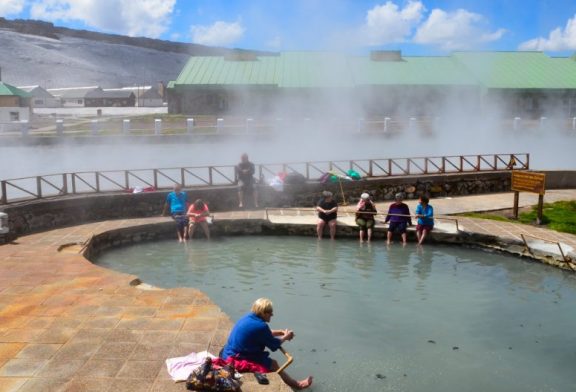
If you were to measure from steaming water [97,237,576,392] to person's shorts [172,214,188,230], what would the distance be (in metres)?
0.42

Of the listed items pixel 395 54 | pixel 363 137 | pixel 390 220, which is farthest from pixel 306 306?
pixel 395 54

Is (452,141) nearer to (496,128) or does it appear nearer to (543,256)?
(496,128)

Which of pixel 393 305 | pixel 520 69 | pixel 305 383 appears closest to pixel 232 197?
pixel 393 305

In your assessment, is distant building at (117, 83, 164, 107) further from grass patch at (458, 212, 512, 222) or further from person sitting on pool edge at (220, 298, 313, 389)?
person sitting on pool edge at (220, 298, 313, 389)

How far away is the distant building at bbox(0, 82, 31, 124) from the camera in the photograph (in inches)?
1708

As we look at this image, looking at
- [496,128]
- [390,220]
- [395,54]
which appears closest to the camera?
[390,220]

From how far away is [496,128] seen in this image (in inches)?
1394

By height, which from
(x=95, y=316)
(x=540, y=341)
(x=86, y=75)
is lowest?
(x=540, y=341)

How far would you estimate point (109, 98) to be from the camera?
84312 millimetres

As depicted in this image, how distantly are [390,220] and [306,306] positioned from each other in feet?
13.9

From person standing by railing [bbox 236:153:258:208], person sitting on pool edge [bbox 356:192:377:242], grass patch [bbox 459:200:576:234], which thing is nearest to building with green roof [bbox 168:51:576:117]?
person standing by railing [bbox 236:153:258:208]

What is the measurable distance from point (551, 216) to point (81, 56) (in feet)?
473

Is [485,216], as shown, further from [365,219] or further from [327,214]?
[327,214]

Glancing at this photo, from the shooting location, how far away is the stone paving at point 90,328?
5527mm
